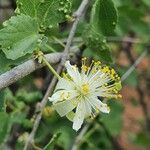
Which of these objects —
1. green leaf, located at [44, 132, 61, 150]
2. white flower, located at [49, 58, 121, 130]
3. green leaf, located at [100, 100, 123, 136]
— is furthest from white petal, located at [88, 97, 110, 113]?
green leaf, located at [100, 100, 123, 136]

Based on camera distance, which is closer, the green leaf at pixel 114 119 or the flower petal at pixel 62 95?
the flower petal at pixel 62 95

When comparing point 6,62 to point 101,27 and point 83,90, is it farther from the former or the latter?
point 101,27

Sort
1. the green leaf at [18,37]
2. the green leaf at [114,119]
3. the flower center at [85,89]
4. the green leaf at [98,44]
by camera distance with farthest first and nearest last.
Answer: the green leaf at [114,119], the green leaf at [98,44], the flower center at [85,89], the green leaf at [18,37]

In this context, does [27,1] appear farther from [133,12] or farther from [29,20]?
[133,12]

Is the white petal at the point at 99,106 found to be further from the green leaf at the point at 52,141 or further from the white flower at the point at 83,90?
the green leaf at the point at 52,141

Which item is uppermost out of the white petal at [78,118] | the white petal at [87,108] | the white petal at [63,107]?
the white petal at [63,107]

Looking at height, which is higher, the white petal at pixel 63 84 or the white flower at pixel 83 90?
the white petal at pixel 63 84

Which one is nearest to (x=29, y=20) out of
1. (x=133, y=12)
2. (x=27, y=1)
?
(x=27, y=1)

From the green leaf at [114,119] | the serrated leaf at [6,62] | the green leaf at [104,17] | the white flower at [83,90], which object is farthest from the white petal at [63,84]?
the green leaf at [114,119]
